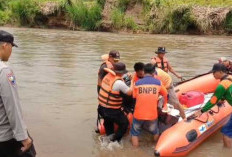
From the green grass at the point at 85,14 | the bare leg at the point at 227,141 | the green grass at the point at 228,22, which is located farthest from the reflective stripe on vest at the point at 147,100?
the green grass at the point at 85,14

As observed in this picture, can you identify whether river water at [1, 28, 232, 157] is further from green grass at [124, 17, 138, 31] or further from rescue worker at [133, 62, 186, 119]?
green grass at [124, 17, 138, 31]

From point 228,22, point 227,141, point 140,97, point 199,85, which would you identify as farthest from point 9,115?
point 228,22

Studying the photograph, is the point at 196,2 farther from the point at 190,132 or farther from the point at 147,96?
the point at 147,96

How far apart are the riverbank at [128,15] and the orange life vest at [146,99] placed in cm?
1834

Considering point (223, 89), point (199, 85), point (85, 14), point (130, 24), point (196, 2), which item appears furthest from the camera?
point (85, 14)

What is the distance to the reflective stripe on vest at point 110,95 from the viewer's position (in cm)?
520

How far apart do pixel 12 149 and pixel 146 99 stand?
2418 mm

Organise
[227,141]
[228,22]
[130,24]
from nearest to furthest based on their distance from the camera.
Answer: [227,141]
[228,22]
[130,24]

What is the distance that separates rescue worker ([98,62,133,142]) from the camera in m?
5.17

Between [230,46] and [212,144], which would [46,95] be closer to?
[212,144]

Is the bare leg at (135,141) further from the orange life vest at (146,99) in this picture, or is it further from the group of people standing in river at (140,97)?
the orange life vest at (146,99)

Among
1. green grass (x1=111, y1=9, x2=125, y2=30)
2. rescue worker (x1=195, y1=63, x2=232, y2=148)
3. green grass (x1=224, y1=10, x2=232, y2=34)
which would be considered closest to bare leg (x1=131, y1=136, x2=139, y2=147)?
rescue worker (x1=195, y1=63, x2=232, y2=148)

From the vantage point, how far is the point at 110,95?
521cm

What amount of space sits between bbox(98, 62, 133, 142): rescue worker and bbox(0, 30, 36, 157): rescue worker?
222cm
